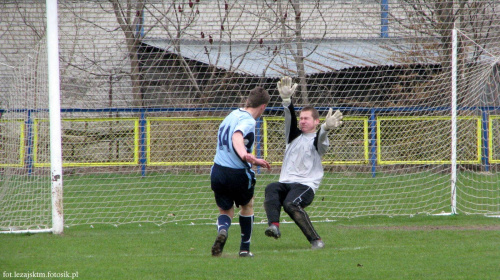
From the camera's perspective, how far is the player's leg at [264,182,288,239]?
21.3 feet

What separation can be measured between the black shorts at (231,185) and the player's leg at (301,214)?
67 centimetres

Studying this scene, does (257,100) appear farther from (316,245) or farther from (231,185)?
(316,245)

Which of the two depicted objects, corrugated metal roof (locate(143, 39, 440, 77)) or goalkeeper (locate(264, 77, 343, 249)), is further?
corrugated metal roof (locate(143, 39, 440, 77))

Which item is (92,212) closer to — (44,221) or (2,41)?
(44,221)

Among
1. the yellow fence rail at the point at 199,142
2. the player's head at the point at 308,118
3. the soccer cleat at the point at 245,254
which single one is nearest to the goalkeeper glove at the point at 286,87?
the player's head at the point at 308,118

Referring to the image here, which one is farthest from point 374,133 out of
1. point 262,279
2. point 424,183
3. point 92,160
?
point 262,279

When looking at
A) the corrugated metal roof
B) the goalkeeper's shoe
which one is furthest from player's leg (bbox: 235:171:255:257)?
the corrugated metal roof

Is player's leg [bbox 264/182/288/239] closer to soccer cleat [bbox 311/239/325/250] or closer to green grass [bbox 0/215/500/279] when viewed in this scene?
green grass [bbox 0/215/500/279]

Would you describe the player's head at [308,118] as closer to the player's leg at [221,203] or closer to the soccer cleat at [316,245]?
the soccer cleat at [316,245]

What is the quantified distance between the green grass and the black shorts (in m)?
0.57

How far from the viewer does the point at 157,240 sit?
24.6 feet

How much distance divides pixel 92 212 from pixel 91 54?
261 cm

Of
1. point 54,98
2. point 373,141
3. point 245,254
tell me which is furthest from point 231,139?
point 373,141

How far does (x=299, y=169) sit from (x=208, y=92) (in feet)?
11.8
